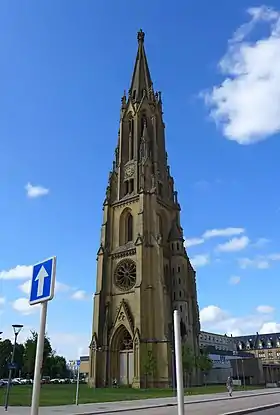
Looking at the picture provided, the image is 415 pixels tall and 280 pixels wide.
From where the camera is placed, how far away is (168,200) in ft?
240

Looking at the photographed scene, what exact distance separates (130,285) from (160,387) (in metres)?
15.3

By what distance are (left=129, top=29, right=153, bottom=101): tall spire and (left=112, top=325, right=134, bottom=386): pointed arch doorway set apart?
155 feet

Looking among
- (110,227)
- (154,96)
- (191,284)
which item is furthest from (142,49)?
(191,284)

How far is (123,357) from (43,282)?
184 ft

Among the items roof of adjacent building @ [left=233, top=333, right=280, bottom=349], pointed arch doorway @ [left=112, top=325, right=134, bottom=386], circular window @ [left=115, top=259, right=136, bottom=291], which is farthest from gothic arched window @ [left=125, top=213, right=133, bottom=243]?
roof of adjacent building @ [left=233, top=333, right=280, bottom=349]

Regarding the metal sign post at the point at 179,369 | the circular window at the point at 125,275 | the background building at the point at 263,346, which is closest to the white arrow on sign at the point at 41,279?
the metal sign post at the point at 179,369

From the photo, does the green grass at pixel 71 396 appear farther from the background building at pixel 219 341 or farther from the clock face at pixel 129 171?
the background building at pixel 219 341

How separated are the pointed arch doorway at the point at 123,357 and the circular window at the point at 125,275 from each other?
A: 6.56 metres

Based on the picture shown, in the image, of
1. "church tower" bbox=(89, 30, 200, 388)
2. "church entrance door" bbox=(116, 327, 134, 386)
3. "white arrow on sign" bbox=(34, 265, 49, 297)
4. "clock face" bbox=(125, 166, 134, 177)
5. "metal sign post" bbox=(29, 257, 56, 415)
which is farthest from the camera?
"clock face" bbox=(125, 166, 134, 177)

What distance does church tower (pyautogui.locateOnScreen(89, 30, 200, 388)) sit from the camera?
55156 mm

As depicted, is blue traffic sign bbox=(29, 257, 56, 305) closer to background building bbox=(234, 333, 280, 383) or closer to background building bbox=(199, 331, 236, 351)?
background building bbox=(234, 333, 280, 383)

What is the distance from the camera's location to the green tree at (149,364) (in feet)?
169

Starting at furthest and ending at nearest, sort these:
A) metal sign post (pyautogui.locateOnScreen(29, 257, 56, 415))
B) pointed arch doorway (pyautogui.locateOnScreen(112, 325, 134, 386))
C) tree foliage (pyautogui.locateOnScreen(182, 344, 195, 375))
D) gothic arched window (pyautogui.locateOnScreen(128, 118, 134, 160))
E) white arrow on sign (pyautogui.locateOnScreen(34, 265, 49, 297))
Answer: gothic arched window (pyautogui.locateOnScreen(128, 118, 134, 160))
pointed arch doorway (pyautogui.locateOnScreen(112, 325, 134, 386))
tree foliage (pyautogui.locateOnScreen(182, 344, 195, 375))
white arrow on sign (pyautogui.locateOnScreen(34, 265, 49, 297))
metal sign post (pyautogui.locateOnScreen(29, 257, 56, 415))

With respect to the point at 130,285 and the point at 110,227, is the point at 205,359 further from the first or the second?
the point at 110,227
